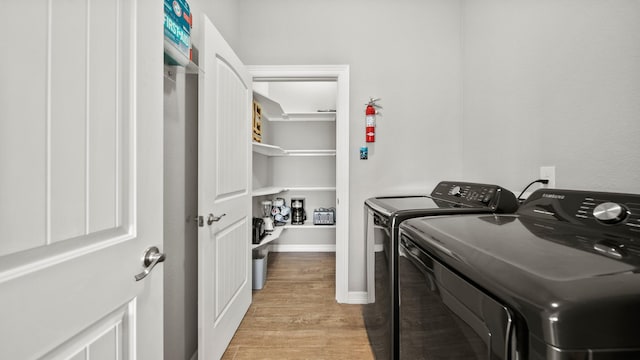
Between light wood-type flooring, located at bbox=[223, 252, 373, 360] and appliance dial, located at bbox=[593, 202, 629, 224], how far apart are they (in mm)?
1399

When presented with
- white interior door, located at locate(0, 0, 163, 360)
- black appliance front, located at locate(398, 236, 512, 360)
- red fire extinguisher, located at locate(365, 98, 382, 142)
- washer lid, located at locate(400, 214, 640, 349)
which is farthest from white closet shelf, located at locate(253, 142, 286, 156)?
washer lid, located at locate(400, 214, 640, 349)

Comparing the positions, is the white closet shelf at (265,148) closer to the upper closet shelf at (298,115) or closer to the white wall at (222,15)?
the upper closet shelf at (298,115)

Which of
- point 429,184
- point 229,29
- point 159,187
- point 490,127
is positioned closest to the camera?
point 159,187

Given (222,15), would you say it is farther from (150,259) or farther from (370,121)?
(150,259)

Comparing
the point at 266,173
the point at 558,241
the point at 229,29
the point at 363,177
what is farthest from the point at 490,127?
the point at 266,173

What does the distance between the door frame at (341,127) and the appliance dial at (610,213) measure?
1528mm

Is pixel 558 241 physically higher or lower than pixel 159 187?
lower

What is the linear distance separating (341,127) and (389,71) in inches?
25.3

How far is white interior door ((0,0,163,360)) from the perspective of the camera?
442 mm

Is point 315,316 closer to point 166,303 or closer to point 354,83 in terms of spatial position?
point 166,303

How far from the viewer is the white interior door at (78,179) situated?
442mm

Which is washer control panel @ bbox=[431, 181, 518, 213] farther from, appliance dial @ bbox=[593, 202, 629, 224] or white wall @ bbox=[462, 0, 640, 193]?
appliance dial @ bbox=[593, 202, 629, 224]

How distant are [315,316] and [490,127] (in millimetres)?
1908

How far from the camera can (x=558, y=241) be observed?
588 mm
